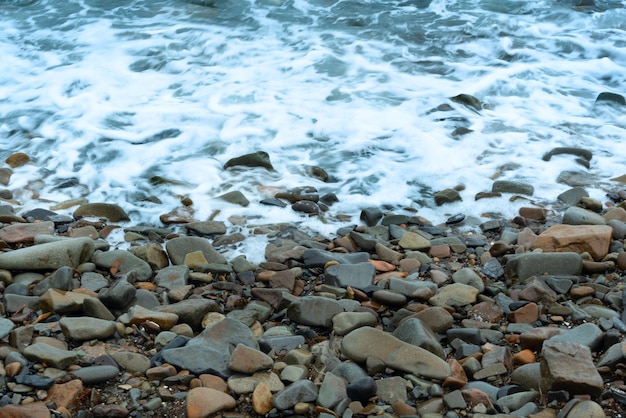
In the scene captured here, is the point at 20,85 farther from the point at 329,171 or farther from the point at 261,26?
the point at 329,171

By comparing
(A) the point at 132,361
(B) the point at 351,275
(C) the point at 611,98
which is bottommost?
(C) the point at 611,98

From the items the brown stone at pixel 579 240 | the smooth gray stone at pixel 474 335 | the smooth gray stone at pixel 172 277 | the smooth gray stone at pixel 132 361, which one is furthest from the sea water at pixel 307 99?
the smooth gray stone at pixel 132 361

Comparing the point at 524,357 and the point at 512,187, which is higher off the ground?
the point at 524,357

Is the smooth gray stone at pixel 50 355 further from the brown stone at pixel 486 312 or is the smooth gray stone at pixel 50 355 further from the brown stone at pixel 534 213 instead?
the brown stone at pixel 534 213

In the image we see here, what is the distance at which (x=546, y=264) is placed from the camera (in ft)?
10.1

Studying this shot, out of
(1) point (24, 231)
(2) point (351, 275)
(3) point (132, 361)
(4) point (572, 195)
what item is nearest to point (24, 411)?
(3) point (132, 361)

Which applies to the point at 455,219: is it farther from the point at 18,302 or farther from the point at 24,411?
the point at 24,411

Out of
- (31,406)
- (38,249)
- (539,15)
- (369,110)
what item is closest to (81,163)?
(38,249)

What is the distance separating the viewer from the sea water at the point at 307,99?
4.25 m

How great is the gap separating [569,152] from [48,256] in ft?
10.5

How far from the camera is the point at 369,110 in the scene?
526 centimetres

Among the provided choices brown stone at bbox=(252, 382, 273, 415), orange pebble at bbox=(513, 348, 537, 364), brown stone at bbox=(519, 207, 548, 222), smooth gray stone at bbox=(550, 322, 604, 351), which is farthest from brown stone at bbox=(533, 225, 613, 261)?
brown stone at bbox=(252, 382, 273, 415)

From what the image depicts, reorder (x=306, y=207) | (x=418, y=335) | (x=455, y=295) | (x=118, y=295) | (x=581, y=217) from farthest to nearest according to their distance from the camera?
(x=306, y=207)
(x=581, y=217)
(x=455, y=295)
(x=118, y=295)
(x=418, y=335)

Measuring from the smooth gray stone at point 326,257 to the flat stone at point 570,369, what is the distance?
46.1 inches
